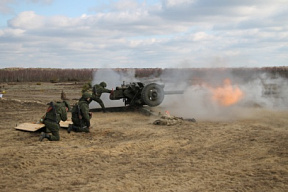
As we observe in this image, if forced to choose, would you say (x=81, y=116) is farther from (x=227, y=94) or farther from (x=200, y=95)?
(x=227, y=94)

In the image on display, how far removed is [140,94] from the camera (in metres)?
16.8

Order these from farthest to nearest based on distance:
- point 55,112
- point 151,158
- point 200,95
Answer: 1. point 200,95
2. point 55,112
3. point 151,158

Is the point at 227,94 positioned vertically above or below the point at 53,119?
above

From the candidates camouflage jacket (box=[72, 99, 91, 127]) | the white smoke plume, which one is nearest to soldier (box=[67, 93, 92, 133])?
camouflage jacket (box=[72, 99, 91, 127])

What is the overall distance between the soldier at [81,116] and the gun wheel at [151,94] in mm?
4751

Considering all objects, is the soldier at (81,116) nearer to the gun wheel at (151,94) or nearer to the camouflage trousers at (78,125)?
the camouflage trousers at (78,125)

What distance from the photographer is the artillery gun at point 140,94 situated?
16266 millimetres

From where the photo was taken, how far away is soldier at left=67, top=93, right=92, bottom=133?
37.9 ft

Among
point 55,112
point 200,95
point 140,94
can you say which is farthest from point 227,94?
point 55,112

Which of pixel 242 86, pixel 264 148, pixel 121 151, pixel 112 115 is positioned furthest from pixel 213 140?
pixel 242 86

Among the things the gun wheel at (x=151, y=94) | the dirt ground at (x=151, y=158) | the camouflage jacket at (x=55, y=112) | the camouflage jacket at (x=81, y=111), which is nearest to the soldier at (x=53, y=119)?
the camouflage jacket at (x=55, y=112)

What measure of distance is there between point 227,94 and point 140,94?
4.59m

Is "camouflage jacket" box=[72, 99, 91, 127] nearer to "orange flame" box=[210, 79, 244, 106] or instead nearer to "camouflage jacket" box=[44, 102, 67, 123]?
"camouflage jacket" box=[44, 102, 67, 123]

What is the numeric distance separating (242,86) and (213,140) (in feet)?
31.1
